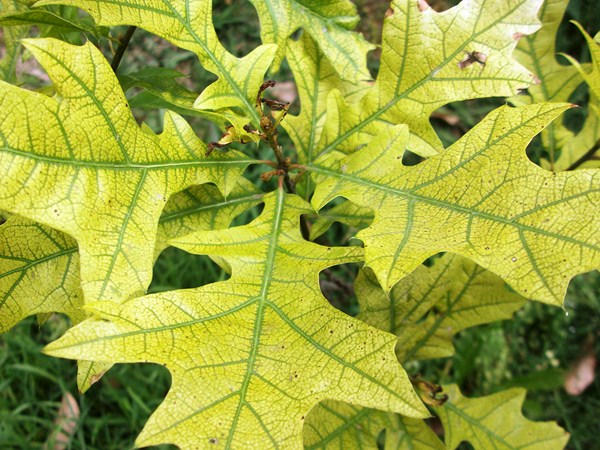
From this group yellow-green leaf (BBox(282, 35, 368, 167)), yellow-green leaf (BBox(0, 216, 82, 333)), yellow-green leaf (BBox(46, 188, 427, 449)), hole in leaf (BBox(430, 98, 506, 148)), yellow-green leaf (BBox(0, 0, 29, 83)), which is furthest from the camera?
hole in leaf (BBox(430, 98, 506, 148))

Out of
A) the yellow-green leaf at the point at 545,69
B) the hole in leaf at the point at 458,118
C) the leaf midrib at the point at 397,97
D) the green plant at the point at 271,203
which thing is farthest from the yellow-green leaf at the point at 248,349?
the hole in leaf at the point at 458,118

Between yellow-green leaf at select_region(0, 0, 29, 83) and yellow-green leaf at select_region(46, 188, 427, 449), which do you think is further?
yellow-green leaf at select_region(0, 0, 29, 83)

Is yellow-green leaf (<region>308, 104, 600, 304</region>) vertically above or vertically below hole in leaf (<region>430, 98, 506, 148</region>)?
above

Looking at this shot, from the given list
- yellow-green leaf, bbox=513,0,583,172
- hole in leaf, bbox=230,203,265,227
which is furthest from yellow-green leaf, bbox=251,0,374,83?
hole in leaf, bbox=230,203,265,227

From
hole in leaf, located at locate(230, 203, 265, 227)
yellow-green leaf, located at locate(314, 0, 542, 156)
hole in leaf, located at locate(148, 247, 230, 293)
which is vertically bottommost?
hole in leaf, located at locate(148, 247, 230, 293)

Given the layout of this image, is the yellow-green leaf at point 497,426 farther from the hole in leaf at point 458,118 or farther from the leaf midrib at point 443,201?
the hole in leaf at point 458,118

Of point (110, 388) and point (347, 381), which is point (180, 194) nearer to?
point (347, 381)

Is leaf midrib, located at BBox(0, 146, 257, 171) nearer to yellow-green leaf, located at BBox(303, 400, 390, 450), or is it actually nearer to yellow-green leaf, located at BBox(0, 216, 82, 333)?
yellow-green leaf, located at BBox(0, 216, 82, 333)

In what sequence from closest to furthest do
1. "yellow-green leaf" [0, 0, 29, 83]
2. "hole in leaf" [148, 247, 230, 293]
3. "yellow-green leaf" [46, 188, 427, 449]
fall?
"yellow-green leaf" [46, 188, 427, 449], "yellow-green leaf" [0, 0, 29, 83], "hole in leaf" [148, 247, 230, 293]
